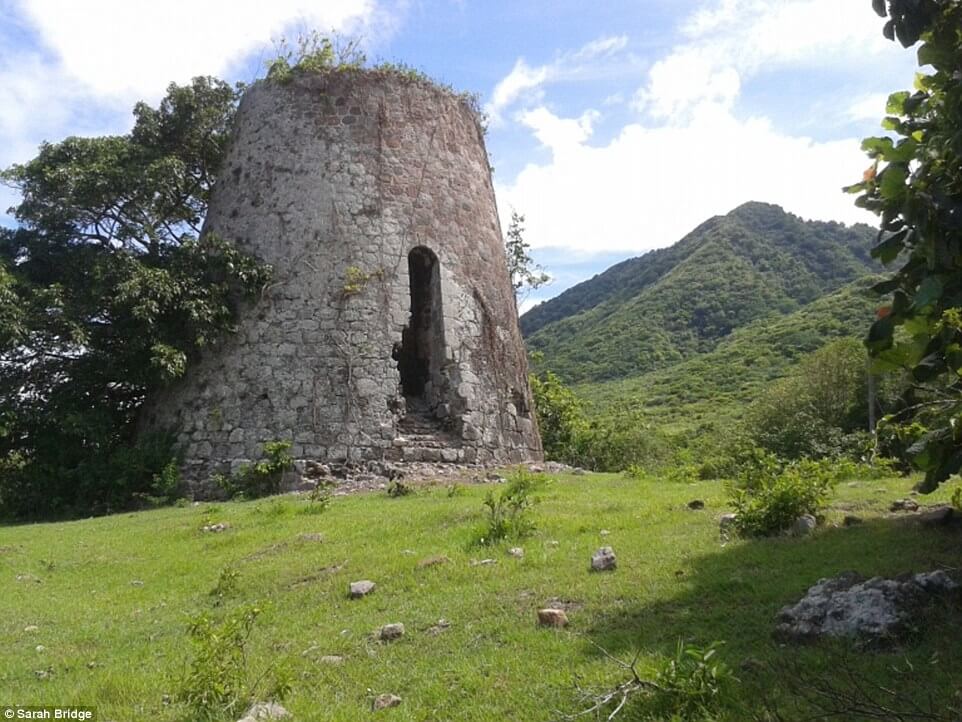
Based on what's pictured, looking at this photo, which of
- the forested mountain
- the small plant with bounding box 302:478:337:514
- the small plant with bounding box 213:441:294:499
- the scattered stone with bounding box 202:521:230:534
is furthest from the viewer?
the forested mountain

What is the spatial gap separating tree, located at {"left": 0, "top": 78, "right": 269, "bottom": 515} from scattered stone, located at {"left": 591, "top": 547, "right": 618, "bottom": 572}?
7841 mm

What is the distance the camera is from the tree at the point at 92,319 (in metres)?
11.6

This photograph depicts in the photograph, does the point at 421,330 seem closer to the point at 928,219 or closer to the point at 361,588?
the point at 361,588

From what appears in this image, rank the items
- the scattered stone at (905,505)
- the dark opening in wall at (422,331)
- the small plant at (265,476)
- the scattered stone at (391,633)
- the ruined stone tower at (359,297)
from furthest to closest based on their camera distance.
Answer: the dark opening in wall at (422,331), the ruined stone tower at (359,297), the small plant at (265,476), the scattered stone at (905,505), the scattered stone at (391,633)

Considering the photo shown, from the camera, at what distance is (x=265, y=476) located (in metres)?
11.4

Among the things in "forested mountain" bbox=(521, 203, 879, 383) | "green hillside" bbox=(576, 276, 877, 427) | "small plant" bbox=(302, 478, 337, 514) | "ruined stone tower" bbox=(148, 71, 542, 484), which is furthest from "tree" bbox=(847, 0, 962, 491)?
"forested mountain" bbox=(521, 203, 879, 383)

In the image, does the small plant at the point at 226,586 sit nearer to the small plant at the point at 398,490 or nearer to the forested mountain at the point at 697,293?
the small plant at the point at 398,490

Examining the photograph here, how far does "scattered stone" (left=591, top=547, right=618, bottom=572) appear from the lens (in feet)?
18.3

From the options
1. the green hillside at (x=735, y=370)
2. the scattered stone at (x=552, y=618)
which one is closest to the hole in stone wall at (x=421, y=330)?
the scattered stone at (x=552, y=618)

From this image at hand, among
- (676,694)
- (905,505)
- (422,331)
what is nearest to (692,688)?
(676,694)

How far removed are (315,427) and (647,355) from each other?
38034mm

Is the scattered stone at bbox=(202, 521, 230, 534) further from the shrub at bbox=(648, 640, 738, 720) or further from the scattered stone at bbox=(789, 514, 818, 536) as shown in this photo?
the shrub at bbox=(648, 640, 738, 720)

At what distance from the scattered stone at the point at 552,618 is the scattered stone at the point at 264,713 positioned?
4.98 ft

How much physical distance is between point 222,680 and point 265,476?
25.4 ft
